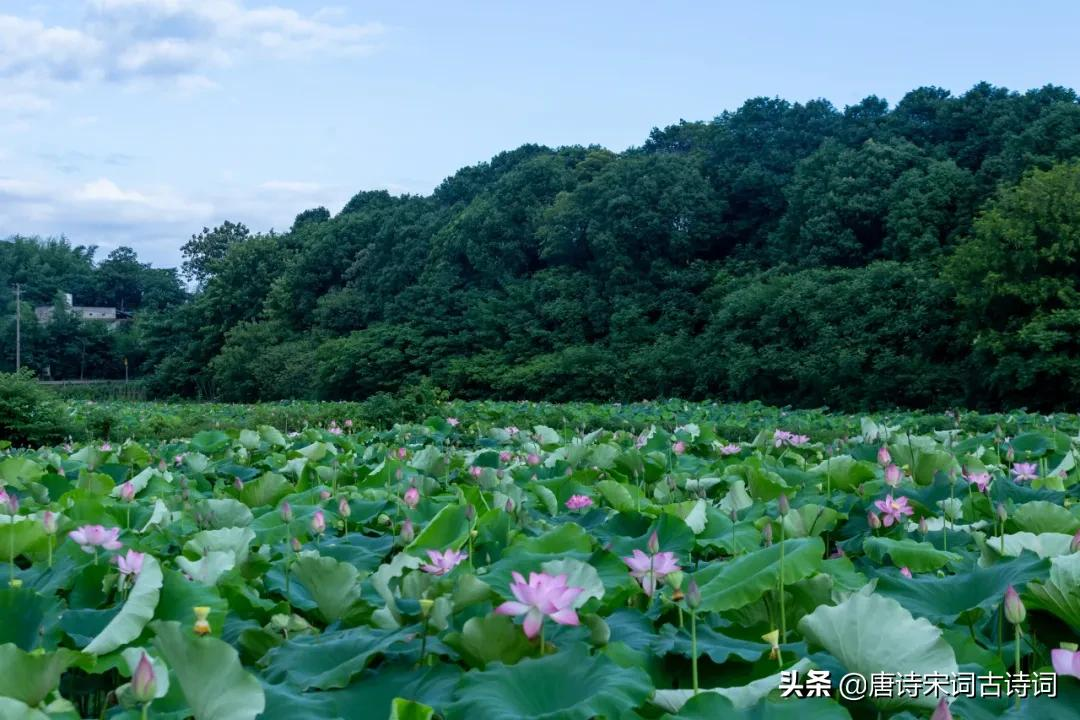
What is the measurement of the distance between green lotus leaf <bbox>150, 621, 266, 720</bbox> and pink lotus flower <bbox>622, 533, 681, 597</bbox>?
1.68 feet

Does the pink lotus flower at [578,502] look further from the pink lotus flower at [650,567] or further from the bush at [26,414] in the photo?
the bush at [26,414]

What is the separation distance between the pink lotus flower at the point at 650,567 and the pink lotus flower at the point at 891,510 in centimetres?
59

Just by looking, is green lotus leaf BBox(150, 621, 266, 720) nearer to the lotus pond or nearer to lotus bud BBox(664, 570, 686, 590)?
the lotus pond

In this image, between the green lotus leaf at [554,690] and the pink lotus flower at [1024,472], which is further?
the pink lotus flower at [1024,472]

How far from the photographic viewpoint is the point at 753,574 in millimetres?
1213

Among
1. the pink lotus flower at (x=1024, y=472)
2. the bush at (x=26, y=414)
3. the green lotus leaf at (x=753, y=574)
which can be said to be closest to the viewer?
the green lotus leaf at (x=753, y=574)

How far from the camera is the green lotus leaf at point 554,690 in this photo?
0.85m

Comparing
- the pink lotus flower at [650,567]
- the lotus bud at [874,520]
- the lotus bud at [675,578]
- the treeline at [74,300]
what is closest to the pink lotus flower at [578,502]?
the lotus bud at [874,520]

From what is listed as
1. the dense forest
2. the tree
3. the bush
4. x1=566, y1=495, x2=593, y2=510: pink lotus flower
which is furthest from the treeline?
x1=566, y1=495, x2=593, y2=510: pink lotus flower

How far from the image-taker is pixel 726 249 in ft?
81.3

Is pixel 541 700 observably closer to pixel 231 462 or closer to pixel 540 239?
pixel 231 462

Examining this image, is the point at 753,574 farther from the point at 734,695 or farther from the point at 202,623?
the point at 202,623

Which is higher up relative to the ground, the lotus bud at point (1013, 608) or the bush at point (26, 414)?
the lotus bud at point (1013, 608)

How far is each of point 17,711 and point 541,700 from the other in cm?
43
